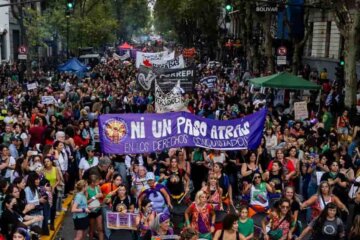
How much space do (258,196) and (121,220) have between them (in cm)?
227

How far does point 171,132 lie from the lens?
1081 centimetres

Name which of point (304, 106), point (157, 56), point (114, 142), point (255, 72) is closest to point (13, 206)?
point (114, 142)

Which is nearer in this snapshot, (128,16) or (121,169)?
(121,169)

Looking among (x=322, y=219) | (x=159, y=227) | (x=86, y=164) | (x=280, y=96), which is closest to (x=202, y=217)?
(x=159, y=227)

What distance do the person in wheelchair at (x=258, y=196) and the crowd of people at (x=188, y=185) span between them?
16 mm

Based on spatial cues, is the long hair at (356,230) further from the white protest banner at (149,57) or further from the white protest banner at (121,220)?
the white protest banner at (149,57)

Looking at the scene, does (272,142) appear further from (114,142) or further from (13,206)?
(13,206)

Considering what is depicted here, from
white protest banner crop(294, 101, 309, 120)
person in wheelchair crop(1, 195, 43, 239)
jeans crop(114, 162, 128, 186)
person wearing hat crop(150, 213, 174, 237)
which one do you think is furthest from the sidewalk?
white protest banner crop(294, 101, 309, 120)

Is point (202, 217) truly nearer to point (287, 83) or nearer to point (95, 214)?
point (95, 214)

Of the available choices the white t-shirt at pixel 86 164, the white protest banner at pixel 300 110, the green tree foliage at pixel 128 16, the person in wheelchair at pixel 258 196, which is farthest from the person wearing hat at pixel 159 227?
the green tree foliage at pixel 128 16

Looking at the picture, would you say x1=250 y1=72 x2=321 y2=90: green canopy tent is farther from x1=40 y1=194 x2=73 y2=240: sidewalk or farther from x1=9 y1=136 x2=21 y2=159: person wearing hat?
x1=9 y1=136 x2=21 y2=159: person wearing hat

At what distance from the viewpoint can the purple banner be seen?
1062cm

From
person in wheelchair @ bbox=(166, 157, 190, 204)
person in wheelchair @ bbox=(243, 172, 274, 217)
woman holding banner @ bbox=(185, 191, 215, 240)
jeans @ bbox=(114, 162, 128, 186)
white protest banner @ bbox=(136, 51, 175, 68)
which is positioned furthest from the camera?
white protest banner @ bbox=(136, 51, 175, 68)

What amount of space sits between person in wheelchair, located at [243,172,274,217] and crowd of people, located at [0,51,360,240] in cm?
2
